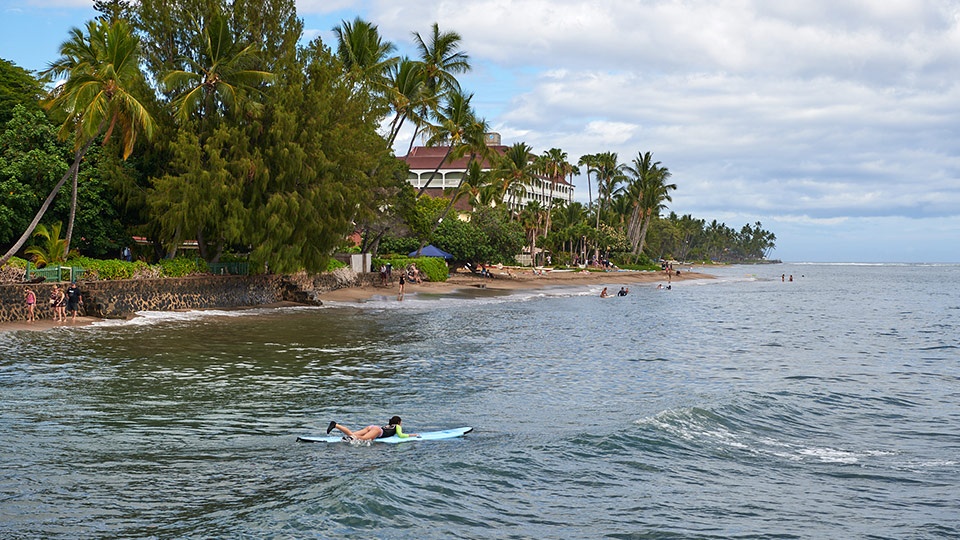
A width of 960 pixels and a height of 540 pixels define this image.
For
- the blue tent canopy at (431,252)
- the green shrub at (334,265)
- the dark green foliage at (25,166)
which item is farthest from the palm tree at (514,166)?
the dark green foliage at (25,166)

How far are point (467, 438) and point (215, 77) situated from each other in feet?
98.8

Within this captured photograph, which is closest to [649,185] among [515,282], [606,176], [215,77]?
[606,176]

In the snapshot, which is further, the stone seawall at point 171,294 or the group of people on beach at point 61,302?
the stone seawall at point 171,294

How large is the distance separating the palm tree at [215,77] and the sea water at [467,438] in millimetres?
12378

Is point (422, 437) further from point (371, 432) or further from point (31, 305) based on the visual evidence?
point (31, 305)

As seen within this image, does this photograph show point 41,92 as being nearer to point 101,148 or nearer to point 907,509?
point 101,148

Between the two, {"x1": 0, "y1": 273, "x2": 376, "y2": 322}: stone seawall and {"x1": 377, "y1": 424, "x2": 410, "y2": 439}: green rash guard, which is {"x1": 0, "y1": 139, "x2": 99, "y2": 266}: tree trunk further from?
{"x1": 377, "y1": 424, "x2": 410, "y2": 439}: green rash guard

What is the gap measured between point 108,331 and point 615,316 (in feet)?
91.8

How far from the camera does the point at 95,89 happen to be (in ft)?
105

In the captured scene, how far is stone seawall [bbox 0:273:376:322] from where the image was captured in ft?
101

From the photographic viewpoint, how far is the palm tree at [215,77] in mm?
39188

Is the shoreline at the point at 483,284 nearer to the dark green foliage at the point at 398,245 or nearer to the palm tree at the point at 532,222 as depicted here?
the dark green foliage at the point at 398,245

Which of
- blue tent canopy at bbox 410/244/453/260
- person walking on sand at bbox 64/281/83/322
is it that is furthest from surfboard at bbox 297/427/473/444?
blue tent canopy at bbox 410/244/453/260

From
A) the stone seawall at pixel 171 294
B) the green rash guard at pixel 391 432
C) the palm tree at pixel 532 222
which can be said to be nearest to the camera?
the green rash guard at pixel 391 432
